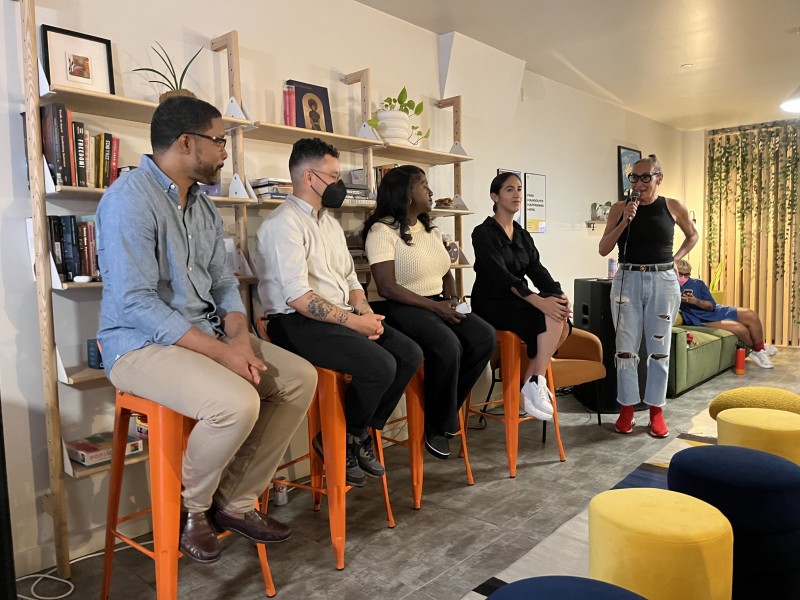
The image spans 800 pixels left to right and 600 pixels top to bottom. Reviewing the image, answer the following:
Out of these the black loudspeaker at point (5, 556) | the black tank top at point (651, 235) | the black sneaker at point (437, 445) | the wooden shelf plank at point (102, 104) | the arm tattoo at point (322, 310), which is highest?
the wooden shelf plank at point (102, 104)

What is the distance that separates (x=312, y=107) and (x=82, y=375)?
1595mm

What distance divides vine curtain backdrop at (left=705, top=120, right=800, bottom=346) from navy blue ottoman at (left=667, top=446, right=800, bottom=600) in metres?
6.12

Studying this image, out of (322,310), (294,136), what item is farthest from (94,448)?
(294,136)

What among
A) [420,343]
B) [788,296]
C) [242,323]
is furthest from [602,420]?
[788,296]

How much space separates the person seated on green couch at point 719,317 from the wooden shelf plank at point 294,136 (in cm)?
356

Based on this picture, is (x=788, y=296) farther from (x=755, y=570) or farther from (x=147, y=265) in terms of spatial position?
(x=147, y=265)

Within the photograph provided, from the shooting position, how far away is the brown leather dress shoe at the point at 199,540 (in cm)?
176

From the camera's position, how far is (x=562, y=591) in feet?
3.75

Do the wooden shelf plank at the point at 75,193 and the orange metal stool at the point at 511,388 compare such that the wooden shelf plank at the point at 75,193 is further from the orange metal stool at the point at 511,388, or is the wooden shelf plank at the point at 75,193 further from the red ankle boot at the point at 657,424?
the red ankle boot at the point at 657,424

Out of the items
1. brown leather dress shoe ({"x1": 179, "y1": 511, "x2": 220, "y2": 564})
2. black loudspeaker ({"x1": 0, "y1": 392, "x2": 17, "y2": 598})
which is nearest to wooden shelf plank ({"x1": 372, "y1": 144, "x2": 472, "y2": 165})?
brown leather dress shoe ({"x1": 179, "y1": 511, "x2": 220, "y2": 564})

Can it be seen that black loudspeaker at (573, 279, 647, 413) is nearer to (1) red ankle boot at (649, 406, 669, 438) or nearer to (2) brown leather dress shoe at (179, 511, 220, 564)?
(1) red ankle boot at (649, 406, 669, 438)

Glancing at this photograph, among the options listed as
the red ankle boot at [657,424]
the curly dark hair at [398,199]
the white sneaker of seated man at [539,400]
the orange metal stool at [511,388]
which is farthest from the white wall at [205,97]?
the red ankle boot at [657,424]

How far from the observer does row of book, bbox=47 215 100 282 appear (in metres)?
2.13

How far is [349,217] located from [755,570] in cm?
237
